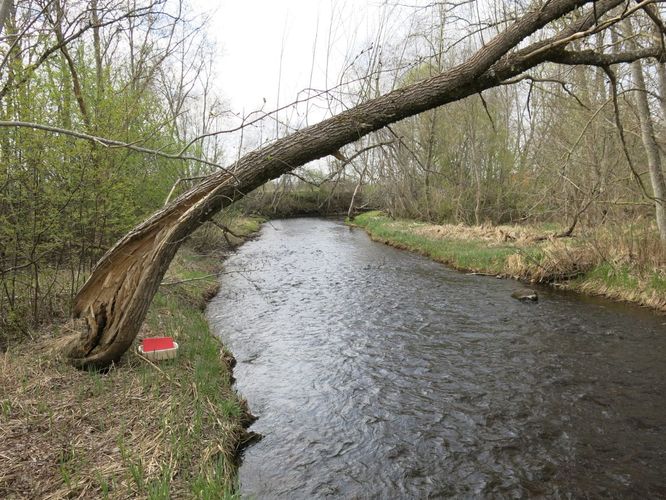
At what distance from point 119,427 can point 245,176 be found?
104 inches

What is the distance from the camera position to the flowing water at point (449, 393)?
3846mm

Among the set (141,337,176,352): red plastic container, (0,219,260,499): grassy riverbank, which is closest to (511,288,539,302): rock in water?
(0,219,260,499): grassy riverbank

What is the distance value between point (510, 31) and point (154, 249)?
4321 millimetres

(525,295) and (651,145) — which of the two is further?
(525,295)

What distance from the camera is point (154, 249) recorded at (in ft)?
15.4

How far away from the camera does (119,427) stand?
148 inches

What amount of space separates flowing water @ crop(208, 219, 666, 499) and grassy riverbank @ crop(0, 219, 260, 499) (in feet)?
1.60

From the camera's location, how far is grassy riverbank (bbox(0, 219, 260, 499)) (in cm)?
301

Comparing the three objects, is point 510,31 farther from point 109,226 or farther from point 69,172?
point 109,226


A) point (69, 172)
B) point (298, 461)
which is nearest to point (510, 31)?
point (298, 461)

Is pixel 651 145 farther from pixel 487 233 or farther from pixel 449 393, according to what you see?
pixel 487 233

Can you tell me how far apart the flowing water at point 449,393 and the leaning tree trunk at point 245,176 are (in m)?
1.36

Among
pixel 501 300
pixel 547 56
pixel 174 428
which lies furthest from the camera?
pixel 501 300

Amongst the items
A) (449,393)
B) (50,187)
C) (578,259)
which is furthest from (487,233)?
(50,187)
